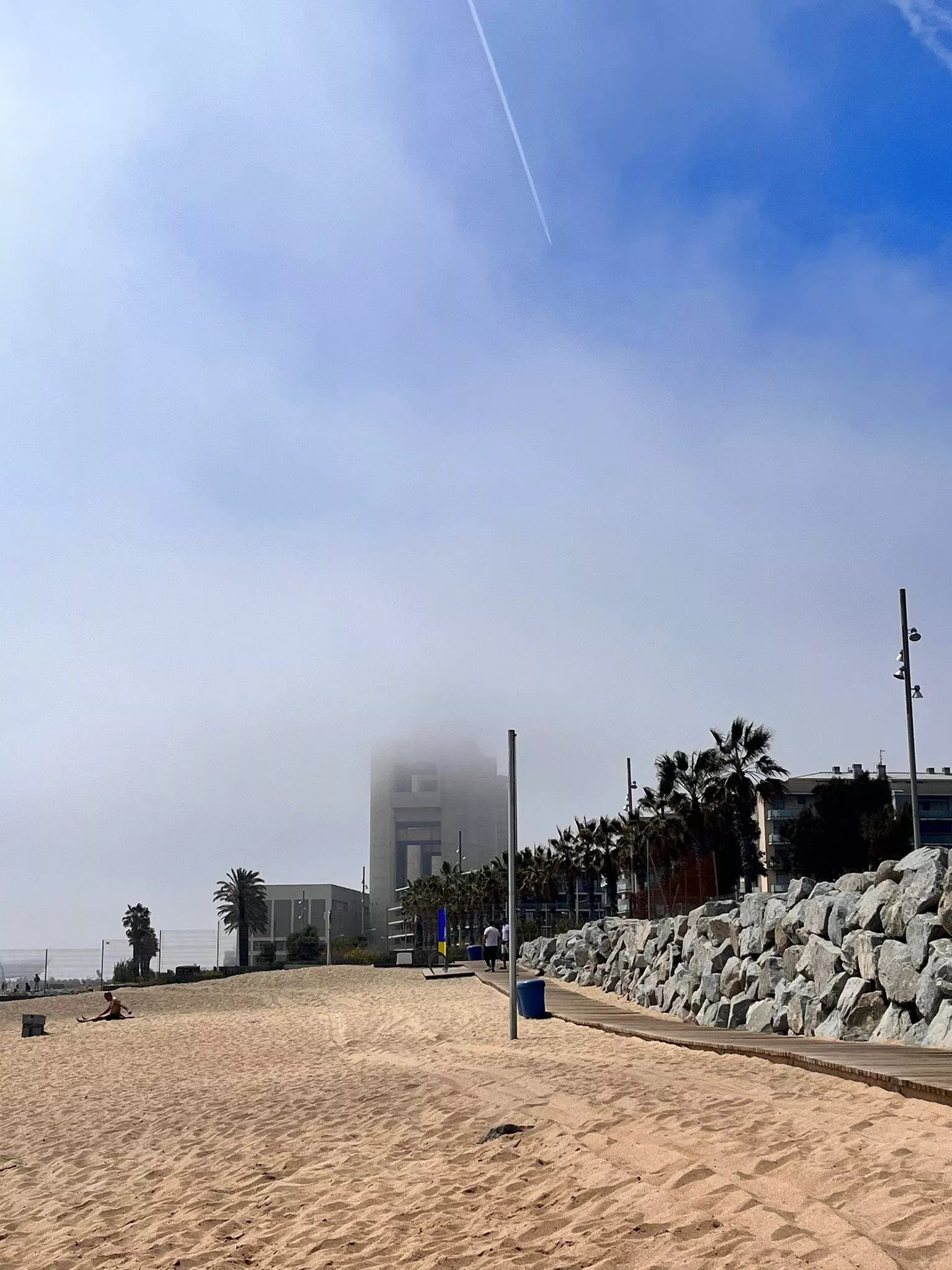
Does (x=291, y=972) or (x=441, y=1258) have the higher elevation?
(x=441, y=1258)

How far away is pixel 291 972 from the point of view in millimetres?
52062

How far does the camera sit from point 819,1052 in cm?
1120

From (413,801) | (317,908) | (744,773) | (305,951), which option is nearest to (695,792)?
(744,773)

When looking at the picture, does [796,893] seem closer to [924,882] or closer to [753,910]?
[753,910]

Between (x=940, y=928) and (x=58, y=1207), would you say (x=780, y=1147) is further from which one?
(x=940, y=928)

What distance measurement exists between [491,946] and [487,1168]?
30484mm

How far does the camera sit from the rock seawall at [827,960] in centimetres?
1342

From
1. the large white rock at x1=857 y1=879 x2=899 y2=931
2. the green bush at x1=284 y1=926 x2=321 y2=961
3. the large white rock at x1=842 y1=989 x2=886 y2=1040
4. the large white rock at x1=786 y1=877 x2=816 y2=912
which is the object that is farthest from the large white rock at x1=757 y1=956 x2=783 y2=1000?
the green bush at x1=284 y1=926 x2=321 y2=961

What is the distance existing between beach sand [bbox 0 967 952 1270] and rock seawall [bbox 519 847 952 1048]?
2.48 metres

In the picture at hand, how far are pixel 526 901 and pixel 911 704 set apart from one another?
Answer: 311ft

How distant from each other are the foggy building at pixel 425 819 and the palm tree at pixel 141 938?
56.3 m

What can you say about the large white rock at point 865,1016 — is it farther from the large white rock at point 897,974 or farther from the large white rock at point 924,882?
the large white rock at point 924,882

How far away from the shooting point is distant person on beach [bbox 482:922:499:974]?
36.6 meters

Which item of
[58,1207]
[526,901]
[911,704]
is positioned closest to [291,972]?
[911,704]
